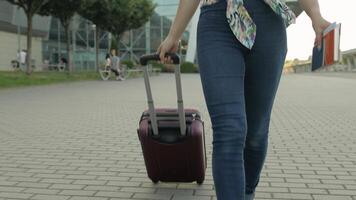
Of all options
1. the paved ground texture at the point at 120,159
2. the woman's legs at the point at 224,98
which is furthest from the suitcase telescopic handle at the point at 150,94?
the paved ground texture at the point at 120,159

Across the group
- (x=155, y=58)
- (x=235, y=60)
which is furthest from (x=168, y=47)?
(x=235, y=60)

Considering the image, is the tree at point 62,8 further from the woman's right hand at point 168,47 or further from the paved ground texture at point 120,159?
the woman's right hand at point 168,47

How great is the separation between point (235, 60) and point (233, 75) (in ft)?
0.26

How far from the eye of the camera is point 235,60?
2.69m

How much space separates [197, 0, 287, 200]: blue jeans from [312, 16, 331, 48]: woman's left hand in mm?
163

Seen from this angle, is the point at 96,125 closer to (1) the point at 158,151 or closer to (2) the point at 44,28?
(1) the point at 158,151

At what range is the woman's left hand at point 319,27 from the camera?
9.23 ft

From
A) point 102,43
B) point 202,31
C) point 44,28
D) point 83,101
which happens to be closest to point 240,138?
point 202,31

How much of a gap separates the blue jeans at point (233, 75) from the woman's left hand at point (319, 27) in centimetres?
16

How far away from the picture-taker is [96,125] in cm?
888

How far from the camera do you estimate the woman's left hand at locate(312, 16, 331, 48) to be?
9.23 ft

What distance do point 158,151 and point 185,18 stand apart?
130cm

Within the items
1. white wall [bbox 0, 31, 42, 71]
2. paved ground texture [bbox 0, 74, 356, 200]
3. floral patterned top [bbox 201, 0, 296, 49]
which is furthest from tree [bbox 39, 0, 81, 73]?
floral patterned top [bbox 201, 0, 296, 49]

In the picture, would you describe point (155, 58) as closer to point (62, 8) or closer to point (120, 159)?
point (120, 159)
